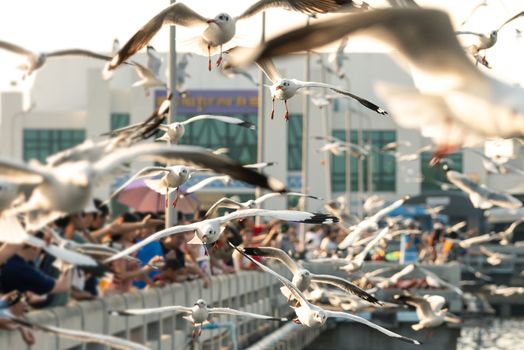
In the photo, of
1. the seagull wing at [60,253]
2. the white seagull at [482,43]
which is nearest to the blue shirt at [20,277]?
the seagull wing at [60,253]

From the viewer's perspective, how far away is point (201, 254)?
17953 millimetres

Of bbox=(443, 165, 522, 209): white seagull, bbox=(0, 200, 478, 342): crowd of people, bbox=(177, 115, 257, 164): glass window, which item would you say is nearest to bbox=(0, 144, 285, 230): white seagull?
bbox=(0, 200, 478, 342): crowd of people

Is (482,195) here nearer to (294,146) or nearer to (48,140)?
(294,146)

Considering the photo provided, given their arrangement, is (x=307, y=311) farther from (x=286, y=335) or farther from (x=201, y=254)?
(x=286, y=335)

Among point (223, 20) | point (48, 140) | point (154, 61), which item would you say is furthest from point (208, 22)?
point (48, 140)

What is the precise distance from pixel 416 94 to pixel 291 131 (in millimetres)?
74724

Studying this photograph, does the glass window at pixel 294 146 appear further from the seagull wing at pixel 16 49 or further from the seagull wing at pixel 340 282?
the seagull wing at pixel 16 49

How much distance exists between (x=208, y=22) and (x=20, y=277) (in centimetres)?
310

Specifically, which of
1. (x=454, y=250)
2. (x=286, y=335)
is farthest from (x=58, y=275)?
(x=454, y=250)

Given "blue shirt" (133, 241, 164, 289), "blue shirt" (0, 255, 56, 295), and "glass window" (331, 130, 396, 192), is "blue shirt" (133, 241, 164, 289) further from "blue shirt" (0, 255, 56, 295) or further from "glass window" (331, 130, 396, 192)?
"glass window" (331, 130, 396, 192)

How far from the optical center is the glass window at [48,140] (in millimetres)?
88438

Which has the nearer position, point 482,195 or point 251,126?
point 251,126

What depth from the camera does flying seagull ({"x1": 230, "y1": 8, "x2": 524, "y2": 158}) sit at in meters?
7.97

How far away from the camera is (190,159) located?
828 centimetres
